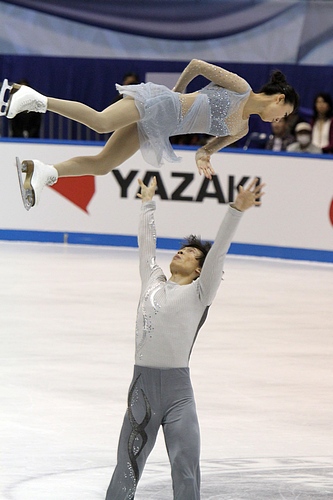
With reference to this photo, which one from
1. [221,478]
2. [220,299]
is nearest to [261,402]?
[221,478]

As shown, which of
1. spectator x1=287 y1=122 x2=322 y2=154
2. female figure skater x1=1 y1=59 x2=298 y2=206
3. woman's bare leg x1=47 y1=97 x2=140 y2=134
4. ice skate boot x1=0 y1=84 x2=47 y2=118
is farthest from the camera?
spectator x1=287 y1=122 x2=322 y2=154

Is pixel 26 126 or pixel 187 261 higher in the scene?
pixel 26 126

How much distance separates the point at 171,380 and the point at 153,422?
0.18 metres

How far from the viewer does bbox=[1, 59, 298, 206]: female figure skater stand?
517 cm

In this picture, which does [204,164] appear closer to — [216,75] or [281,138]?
[216,75]

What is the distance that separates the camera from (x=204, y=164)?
542cm

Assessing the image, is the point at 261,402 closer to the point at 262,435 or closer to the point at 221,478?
the point at 262,435

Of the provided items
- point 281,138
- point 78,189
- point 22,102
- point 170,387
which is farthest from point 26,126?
point 170,387

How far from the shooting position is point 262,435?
5.76 metres

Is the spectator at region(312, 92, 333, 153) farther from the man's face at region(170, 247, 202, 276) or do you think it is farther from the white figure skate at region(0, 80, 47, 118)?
the man's face at region(170, 247, 202, 276)

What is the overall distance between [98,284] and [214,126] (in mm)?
5275

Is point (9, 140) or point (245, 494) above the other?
point (9, 140)

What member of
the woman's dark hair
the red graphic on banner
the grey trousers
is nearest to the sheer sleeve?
the grey trousers

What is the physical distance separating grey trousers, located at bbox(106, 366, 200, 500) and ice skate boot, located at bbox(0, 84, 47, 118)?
1.38 m
